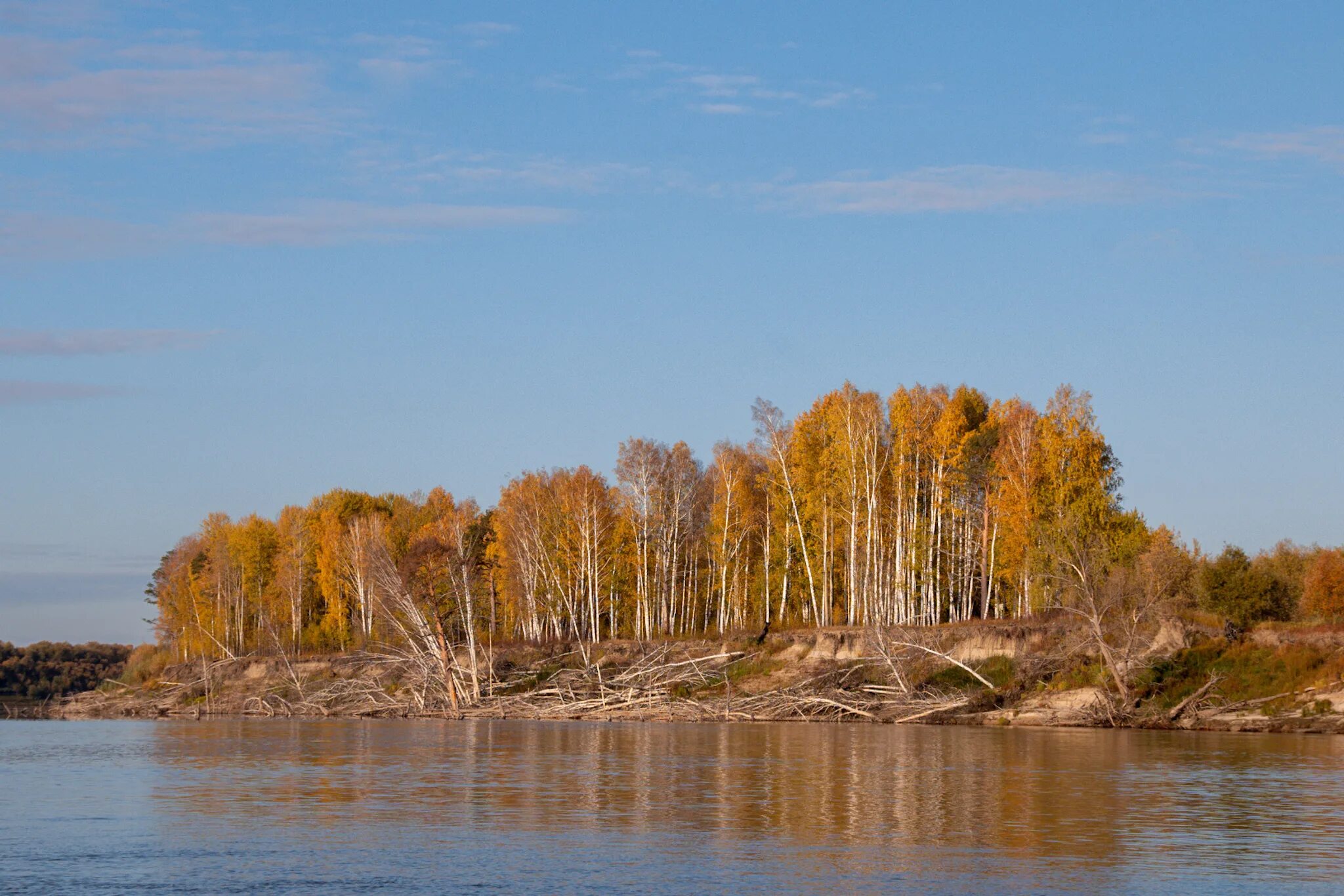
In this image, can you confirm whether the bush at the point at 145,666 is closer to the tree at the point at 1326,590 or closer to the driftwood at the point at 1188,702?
the driftwood at the point at 1188,702

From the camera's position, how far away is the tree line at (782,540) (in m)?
70.6

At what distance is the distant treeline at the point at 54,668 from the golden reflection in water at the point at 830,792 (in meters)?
95.1

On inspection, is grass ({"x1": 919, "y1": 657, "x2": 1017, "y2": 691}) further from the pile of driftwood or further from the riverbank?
the pile of driftwood

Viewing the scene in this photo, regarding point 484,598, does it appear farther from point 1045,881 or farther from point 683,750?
point 1045,881

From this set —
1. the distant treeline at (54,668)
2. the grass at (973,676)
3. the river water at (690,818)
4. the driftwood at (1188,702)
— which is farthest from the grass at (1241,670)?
the distant treeline at (54,668)

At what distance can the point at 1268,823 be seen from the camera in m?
25.4

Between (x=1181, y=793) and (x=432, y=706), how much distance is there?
51742 millimetres

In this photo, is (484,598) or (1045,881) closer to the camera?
(1045,881)

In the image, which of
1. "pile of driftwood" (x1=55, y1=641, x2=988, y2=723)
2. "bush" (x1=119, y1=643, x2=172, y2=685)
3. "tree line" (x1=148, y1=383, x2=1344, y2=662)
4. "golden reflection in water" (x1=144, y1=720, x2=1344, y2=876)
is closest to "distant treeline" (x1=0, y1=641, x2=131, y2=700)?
"bush" (x1=119, y1=643, x2=172, y2=685)

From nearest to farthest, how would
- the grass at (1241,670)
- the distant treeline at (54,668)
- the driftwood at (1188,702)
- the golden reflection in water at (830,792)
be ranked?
the golden reflection in water at (830,792) → the grass at (1241,670) → the driftwood at (1188,702) → the distant treeline at (54,668)

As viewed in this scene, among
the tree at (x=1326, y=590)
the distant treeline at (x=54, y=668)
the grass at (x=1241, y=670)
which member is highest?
the tree at (x=1326, y=590)

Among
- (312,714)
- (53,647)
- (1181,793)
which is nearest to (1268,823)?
(1181,793)

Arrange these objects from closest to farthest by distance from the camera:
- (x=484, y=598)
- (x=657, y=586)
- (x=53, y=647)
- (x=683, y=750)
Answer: (x=683, y=750), (x=657, y=586), (x=484, y=598), (x=53, y=647)

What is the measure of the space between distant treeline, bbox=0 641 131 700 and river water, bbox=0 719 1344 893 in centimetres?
9698
